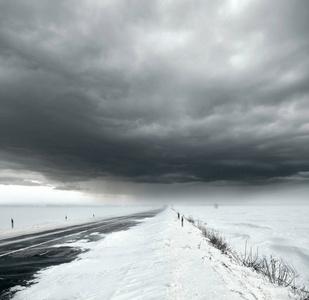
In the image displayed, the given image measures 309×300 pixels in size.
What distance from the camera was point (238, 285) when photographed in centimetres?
634

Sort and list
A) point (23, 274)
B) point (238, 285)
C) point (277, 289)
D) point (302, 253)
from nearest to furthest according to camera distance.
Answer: point (238, 285) → point (277, 289) → point (23, 274) → point (302, 253)

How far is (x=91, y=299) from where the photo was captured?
607cm

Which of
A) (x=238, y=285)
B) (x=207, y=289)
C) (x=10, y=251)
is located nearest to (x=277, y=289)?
(x=238, y=285)

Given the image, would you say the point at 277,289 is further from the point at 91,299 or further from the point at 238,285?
the point at 91,299

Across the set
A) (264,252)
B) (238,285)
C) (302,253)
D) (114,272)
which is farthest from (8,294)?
(302,253)

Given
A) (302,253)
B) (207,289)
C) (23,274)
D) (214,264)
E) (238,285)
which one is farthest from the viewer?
(302,253)

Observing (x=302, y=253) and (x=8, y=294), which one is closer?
(x=8, y=294)

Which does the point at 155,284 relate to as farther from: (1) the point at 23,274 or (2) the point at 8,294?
(1) the point at 23,274

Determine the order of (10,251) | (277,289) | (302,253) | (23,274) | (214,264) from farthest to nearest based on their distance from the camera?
(302,253)
(10,251)
(23,274)
(214,264)
(277,289)

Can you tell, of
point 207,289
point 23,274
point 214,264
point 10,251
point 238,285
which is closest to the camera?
point 207,289

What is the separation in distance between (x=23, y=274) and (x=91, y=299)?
4100mm

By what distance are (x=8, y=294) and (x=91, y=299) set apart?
95.2 inches

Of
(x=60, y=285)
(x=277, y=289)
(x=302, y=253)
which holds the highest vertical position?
(x=60, y=285)

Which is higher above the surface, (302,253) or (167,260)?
(167,260)
